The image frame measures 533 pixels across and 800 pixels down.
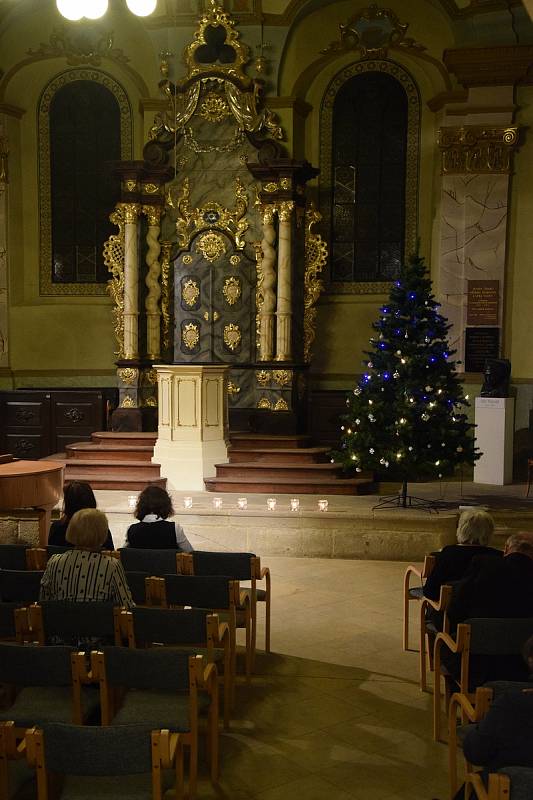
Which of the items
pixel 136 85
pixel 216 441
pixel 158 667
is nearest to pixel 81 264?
pixel 136 85

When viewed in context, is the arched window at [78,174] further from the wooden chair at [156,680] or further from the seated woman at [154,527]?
the wooden chair at [156,680]

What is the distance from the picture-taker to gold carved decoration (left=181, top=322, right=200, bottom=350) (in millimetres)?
13312

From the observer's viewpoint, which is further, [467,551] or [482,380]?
[482,380]

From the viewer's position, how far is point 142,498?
601cm

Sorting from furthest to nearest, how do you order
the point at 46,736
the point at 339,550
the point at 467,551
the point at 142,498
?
the point at 339,550 → the point at 142,498 → the point at 467,551 → the point at 46,736

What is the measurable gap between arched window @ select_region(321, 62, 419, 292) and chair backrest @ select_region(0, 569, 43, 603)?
9.63 metres

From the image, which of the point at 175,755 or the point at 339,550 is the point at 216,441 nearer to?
the point at 339,550

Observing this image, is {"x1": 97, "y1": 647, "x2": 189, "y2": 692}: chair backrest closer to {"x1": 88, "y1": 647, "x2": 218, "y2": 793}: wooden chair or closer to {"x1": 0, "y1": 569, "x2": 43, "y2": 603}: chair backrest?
{"x1": 88, "y1": 647, "x2": 218, "y2": 793}: wooden chair

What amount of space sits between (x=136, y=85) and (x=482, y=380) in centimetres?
692

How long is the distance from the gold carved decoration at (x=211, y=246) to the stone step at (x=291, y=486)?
381 cm

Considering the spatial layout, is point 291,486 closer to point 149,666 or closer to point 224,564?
point 224,564

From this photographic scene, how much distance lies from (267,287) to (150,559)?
7709 mm

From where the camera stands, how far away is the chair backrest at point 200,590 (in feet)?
16.9

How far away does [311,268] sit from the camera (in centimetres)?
1334
